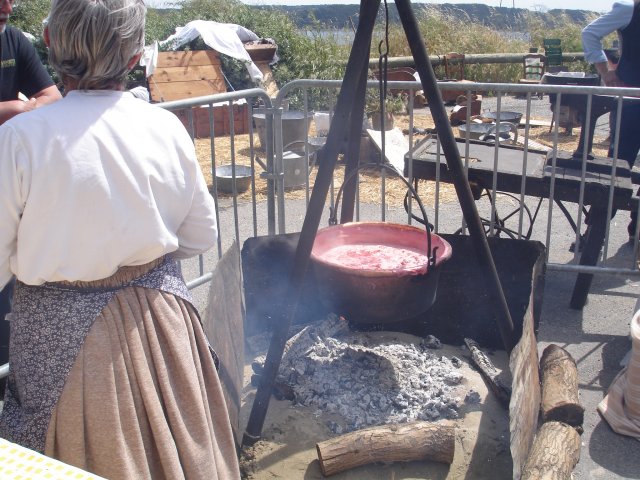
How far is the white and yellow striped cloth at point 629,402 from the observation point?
3.48m

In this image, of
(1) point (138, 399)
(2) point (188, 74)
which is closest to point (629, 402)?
→ (1) point (138, 399)

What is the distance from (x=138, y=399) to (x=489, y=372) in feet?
8.06

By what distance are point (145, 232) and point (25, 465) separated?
0.70 meters

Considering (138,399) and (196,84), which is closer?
(138,399)

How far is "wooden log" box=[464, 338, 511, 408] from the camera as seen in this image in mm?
3734

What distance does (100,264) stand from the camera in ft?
6.18

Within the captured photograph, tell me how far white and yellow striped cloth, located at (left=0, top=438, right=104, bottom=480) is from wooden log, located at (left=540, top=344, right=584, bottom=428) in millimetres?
2594

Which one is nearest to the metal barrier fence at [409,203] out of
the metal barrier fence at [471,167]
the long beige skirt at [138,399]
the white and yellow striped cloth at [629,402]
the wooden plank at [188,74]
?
the metal barrier fence at [471,167]

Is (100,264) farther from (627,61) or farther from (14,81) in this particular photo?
(627,61)

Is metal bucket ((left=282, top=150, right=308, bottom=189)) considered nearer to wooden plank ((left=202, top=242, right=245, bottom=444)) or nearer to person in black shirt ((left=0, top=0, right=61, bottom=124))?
person in black shirt ((left=0, top=0, right=61, bottom=124))

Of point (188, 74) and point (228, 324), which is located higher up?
point (188, 74)

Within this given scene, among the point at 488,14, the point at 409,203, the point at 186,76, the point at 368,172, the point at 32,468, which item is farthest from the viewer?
the point at 488,14

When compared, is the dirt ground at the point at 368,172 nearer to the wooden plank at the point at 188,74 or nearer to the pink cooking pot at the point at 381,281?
the wooden plank at the point at 188,74

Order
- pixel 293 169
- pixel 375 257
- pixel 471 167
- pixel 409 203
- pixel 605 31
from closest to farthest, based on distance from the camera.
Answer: pixel 375 257 < pixel 409 203 < pixel 471 167 < pixel 605 31 < pixel 293 169
